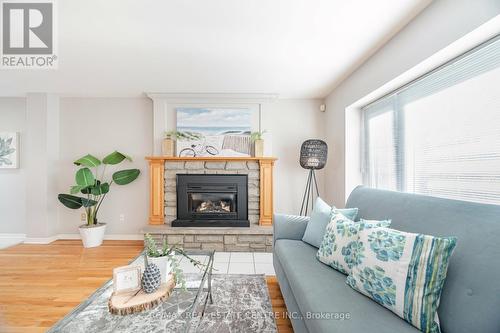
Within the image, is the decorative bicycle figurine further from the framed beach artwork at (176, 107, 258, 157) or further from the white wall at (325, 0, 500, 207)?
the white wall at (325, 0, 500, 207)

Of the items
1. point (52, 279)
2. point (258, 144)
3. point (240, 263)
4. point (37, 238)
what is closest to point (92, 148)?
point (37, 238)

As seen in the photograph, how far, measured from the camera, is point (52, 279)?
2385mm

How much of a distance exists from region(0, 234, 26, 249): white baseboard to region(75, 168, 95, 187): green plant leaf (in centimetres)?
147

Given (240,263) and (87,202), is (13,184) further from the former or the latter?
(240,263)

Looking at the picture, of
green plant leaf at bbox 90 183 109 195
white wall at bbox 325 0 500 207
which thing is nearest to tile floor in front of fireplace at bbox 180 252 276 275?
white wall at bbox 325 0 500 207

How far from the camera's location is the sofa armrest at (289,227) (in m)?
2.21

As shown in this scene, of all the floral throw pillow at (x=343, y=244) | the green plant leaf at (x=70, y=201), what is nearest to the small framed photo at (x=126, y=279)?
the floral throw pillow at (x=343, y=244)

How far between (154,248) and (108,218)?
9.30 feet

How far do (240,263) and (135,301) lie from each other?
1695mm

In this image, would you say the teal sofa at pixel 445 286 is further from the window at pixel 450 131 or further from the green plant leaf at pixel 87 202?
the green plant leaf at pixel 87 202

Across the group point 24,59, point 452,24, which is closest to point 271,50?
point 452,24

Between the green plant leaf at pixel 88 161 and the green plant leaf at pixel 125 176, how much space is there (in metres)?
0.32

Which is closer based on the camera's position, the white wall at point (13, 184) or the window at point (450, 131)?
the window at point (450, 131)

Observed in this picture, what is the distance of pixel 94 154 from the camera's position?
3691 millimetres
